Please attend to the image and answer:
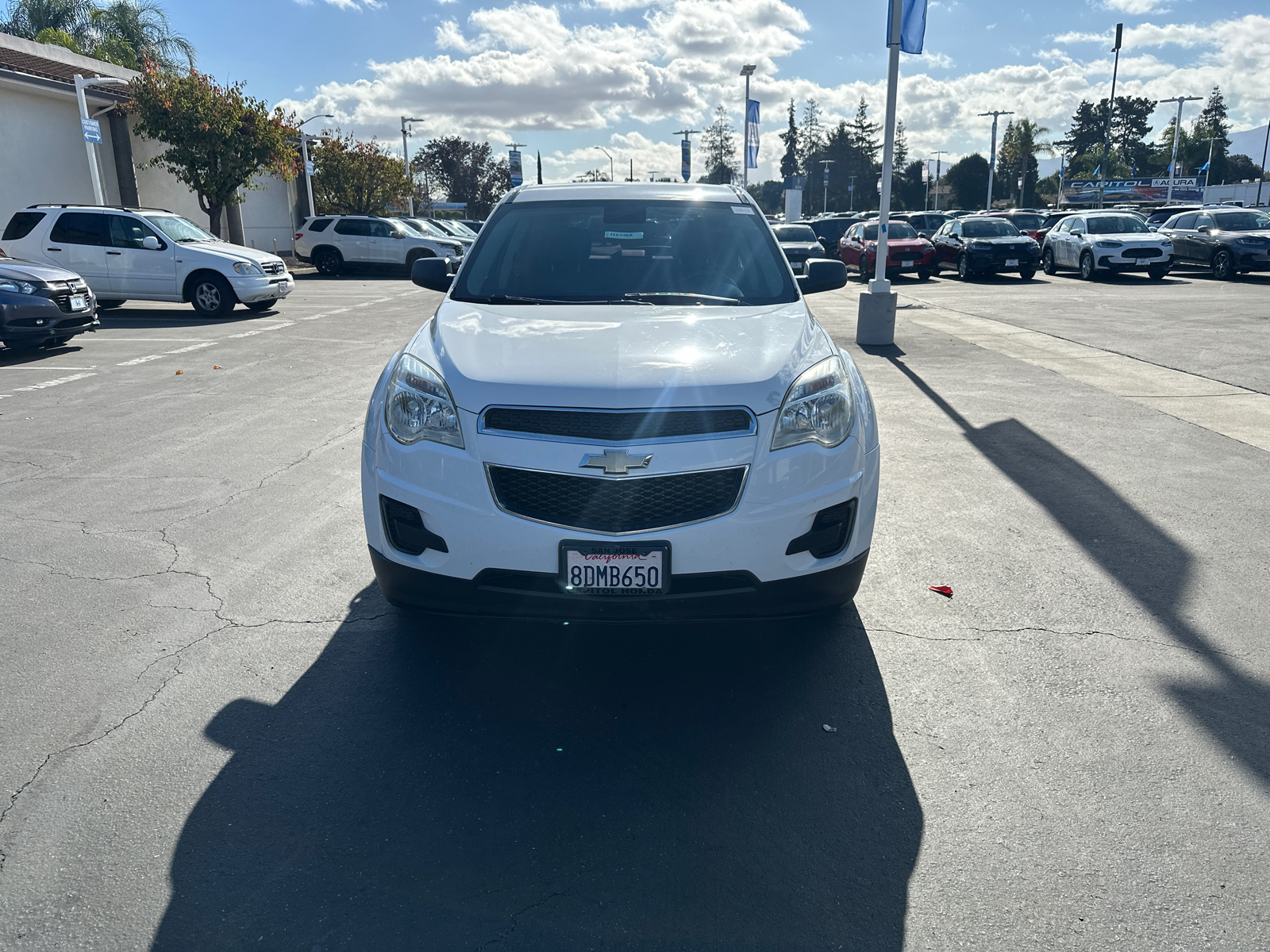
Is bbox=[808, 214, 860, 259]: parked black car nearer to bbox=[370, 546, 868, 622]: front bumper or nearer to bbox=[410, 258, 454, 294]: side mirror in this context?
bbox=[410, 258, 454, 294]: side mirror

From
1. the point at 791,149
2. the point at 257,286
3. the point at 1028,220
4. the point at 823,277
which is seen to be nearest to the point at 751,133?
the point at 1028,220

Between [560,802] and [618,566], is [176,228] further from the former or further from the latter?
[560,802]

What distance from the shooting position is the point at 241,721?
127 inches

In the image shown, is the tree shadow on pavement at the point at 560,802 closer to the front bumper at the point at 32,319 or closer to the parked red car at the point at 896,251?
the front bumper at the point at 32,319

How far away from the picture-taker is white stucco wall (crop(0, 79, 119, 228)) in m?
22.2

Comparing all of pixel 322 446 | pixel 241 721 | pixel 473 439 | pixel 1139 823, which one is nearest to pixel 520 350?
pixel 473 439

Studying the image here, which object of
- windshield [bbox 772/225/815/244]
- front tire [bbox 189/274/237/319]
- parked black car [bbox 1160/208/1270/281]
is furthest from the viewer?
windshield [bbox 772/225/815/244]

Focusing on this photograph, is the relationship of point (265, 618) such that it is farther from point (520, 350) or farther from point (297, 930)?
point (297, 930)

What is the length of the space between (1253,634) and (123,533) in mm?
5583

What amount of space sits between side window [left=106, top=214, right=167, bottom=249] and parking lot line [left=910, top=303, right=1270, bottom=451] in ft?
42.3

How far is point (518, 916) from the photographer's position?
2.31 metres

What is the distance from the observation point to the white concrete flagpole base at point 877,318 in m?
12.3

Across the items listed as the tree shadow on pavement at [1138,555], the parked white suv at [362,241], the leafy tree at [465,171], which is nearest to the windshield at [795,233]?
the parked white suv at [362,241]

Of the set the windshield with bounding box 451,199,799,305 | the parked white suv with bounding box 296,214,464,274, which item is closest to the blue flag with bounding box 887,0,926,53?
the windshield with bounding box 451,199,799,305
